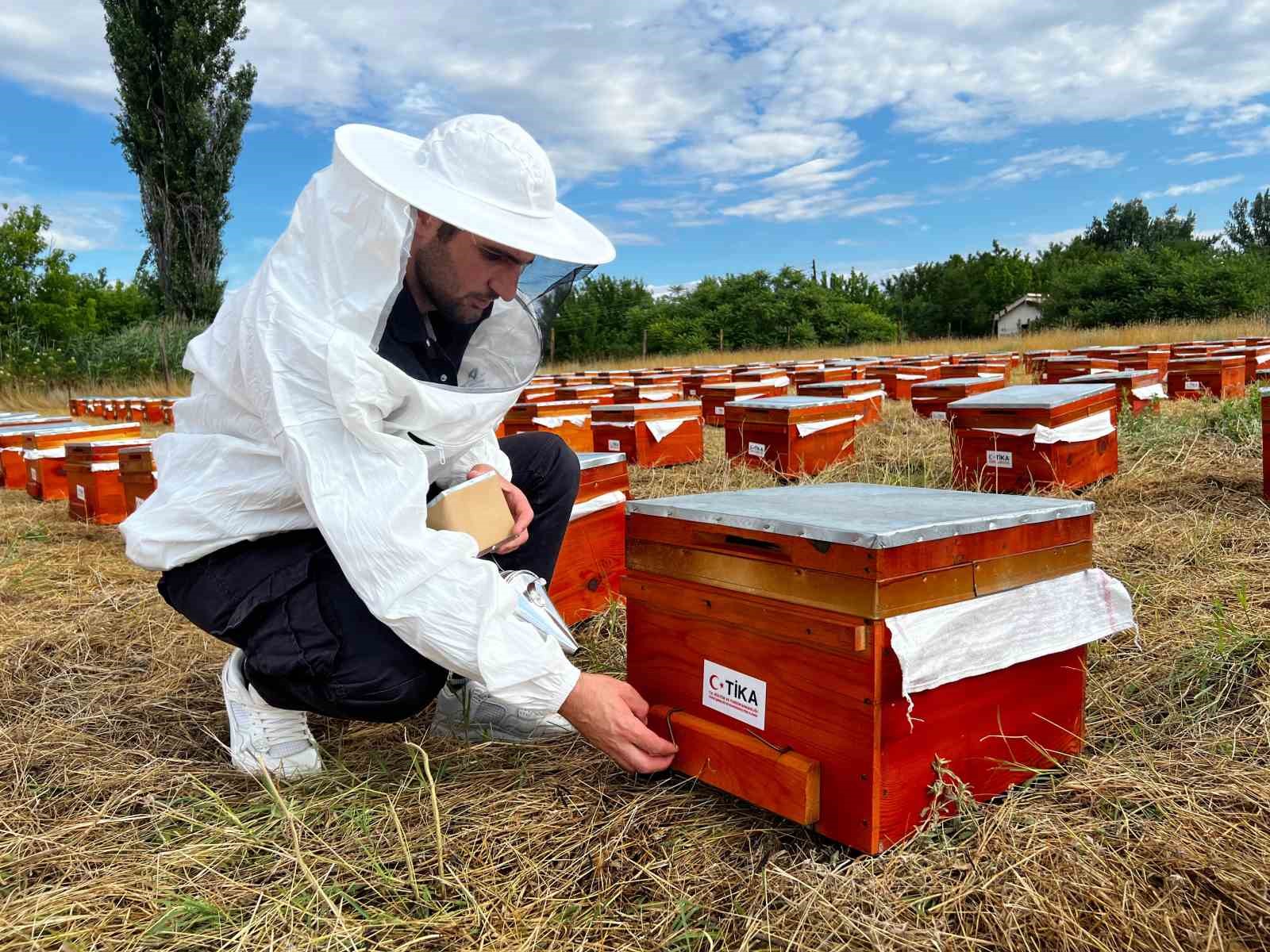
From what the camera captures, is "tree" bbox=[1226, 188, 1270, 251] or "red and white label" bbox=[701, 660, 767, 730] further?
"tree" bbox=[1226, 188, 1270, 251]

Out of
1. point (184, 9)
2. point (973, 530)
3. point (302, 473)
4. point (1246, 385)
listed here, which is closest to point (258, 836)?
point (302, 473)

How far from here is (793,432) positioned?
14.2ft

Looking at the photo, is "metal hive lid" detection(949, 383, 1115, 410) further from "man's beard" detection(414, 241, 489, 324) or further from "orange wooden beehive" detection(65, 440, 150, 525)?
"orange wooden beehive" detection(65, 440, 150, 525)

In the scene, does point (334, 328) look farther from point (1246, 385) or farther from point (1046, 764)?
point (1246, 385)

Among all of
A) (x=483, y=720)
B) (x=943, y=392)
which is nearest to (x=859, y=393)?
(x=943, y=392)

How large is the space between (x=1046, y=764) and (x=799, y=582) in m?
0.63

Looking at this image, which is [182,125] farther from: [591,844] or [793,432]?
[591,844]

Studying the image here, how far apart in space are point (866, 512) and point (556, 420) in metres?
4.00

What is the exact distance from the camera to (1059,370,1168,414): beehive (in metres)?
5.07

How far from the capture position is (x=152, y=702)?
6.86ft

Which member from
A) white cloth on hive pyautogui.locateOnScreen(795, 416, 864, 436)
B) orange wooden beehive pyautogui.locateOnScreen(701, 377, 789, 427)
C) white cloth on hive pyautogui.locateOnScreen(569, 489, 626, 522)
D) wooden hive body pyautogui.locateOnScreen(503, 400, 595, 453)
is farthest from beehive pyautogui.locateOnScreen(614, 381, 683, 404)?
white cloth on hive pyautogui.locateOnScreen(569, 489, 626, 522)

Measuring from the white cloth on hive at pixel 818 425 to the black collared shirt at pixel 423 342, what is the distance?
2711 mm

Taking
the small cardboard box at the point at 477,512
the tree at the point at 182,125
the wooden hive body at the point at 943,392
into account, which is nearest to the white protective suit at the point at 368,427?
the small cardboard box at the point at 477,512

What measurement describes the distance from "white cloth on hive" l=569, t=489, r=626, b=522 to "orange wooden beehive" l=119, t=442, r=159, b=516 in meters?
2.56
